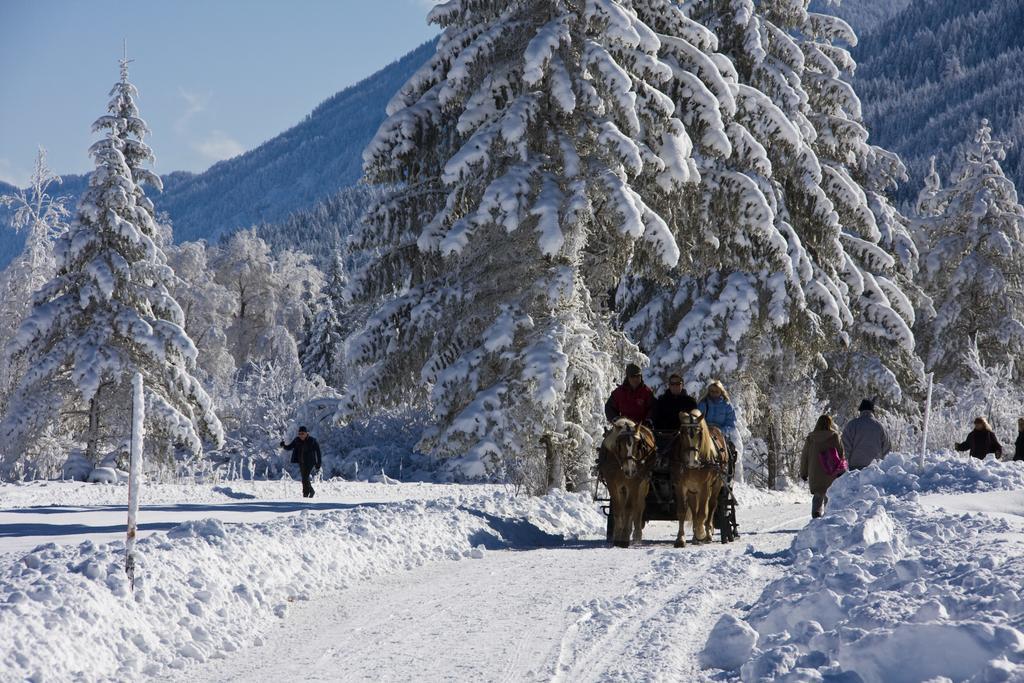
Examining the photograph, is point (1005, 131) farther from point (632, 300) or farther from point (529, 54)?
point (529, 54)

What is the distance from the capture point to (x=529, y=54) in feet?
61.5

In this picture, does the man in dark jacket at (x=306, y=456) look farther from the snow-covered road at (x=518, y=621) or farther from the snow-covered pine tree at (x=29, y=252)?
the snow-covered pine tree at (x=29, y=252)

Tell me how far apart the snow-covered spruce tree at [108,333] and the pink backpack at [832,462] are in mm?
18008

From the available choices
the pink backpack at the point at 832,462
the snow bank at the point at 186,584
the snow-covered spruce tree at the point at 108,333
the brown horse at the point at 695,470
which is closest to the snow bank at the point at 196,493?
the snow-covered spruce tree at the point at 108,333

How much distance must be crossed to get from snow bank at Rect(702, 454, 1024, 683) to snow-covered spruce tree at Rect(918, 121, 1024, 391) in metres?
31.0

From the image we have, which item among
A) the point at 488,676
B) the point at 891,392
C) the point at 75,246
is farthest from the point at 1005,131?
the point at 488,676

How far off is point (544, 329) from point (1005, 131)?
18769 centimetres

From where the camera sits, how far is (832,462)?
1830 centimetres

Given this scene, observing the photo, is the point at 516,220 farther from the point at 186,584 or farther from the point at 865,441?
the point at 186,584

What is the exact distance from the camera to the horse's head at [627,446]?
567 inches

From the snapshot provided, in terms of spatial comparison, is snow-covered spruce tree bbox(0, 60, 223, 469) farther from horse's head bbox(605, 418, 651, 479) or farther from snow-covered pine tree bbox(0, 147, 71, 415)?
horse's head bbox(605, 418, 651, 479)

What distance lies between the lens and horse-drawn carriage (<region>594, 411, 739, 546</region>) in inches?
572

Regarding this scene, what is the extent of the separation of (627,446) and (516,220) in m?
5.98

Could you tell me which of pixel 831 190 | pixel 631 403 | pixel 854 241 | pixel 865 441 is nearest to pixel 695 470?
pixel 631 403
